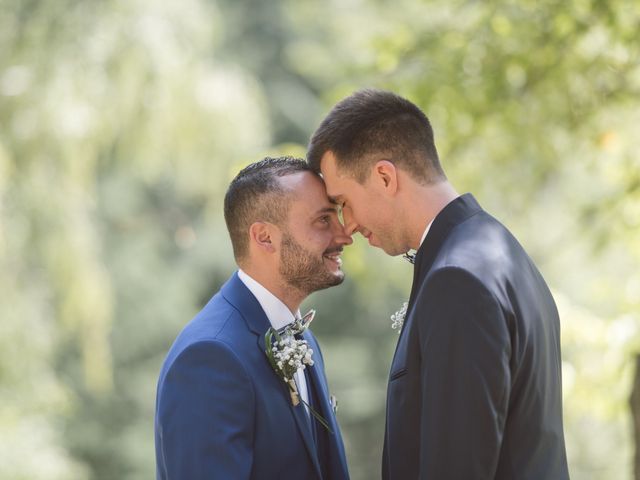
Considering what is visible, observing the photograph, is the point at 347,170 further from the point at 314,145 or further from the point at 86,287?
the point at 86,287

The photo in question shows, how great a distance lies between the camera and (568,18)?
547cm

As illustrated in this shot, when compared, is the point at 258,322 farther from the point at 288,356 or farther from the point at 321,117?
the point at 321,117

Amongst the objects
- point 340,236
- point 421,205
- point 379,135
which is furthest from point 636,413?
point 379,135

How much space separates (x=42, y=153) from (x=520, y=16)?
3942 mm

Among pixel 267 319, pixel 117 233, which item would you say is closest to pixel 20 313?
pixel 267 319

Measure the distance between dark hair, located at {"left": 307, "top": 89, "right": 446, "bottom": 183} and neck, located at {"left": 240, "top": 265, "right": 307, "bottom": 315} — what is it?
0.52 metres

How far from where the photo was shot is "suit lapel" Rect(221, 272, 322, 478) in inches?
125

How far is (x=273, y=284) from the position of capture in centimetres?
339

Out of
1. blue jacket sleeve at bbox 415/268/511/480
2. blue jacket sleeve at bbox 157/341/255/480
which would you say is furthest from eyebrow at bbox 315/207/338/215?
blue jacket sleeve at bbox 415/268/511/480

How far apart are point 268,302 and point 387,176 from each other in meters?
0.70

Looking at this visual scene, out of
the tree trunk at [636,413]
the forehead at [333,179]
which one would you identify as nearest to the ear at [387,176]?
the forehead at [333,179]

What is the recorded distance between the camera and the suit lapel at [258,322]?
3170mm

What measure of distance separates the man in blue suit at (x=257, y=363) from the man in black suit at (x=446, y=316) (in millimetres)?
204

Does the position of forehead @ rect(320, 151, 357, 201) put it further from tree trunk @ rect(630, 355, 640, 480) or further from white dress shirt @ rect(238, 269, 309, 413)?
tree trunk @ rect(630, 355, 640, 480)
